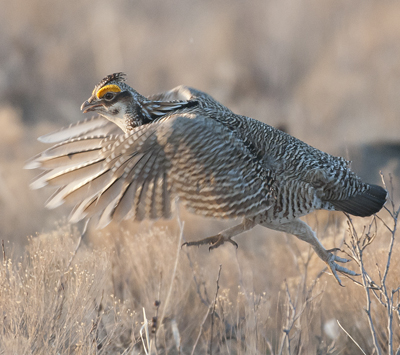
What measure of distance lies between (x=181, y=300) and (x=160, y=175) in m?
1.74

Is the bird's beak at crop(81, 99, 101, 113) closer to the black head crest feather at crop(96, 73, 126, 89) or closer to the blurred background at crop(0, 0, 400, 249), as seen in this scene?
the black head crest feather at crop(96, 73, 126, 89)

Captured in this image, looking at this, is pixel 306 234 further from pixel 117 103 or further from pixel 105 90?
pixel 105 90

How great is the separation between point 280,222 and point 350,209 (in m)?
0.45

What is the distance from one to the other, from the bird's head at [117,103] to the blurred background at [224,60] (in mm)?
5552

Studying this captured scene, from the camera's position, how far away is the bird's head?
10.6 ft

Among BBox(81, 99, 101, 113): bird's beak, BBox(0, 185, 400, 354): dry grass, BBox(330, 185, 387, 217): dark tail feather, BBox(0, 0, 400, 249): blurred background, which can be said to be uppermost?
BBox(0, 0, 400, 249): blurred background

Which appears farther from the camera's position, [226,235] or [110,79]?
[110,79]

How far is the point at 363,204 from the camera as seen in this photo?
307 cm

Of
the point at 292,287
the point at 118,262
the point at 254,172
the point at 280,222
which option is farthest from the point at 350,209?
the point at 118,262

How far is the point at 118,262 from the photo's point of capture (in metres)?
4.24

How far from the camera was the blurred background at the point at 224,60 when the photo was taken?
10250mm

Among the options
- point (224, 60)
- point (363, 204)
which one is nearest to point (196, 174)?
point (363, 204)

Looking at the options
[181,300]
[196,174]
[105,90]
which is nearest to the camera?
[196,174]

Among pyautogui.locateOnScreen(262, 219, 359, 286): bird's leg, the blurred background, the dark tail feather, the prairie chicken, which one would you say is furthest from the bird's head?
the blurred background
